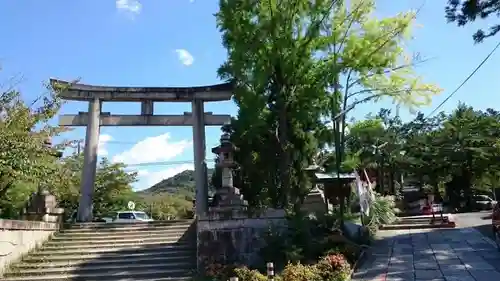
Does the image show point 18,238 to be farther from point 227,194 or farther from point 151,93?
point 151,93

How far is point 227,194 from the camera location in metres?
14.2

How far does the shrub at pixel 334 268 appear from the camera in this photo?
9.83 m

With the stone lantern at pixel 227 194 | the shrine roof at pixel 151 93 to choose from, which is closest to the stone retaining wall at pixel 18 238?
the stone lantern at pixel 227 194

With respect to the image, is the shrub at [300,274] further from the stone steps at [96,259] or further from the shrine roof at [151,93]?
the shrine roof at [151,93]

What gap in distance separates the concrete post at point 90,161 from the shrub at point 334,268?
11.0 metres

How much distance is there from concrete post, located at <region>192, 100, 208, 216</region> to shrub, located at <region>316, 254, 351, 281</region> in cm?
917

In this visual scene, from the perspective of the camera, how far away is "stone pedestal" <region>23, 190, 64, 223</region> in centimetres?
1528

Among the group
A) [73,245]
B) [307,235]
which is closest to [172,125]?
[73,245]

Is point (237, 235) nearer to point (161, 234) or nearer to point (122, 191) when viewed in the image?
point (161, 234)

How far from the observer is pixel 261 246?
12.7 meters

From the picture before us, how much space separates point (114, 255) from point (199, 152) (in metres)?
6.85

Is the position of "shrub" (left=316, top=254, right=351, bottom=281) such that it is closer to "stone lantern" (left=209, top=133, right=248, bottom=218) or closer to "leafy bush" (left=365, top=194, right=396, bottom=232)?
"stone lantern" (left=209, top=133, right=248, bottom=218)

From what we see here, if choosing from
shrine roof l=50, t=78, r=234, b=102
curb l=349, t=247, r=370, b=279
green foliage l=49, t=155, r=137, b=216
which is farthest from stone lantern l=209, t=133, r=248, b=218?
green foliage l=49, t=155, r=137, b=216

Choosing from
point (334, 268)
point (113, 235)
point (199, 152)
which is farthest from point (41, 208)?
point (334, 268)
